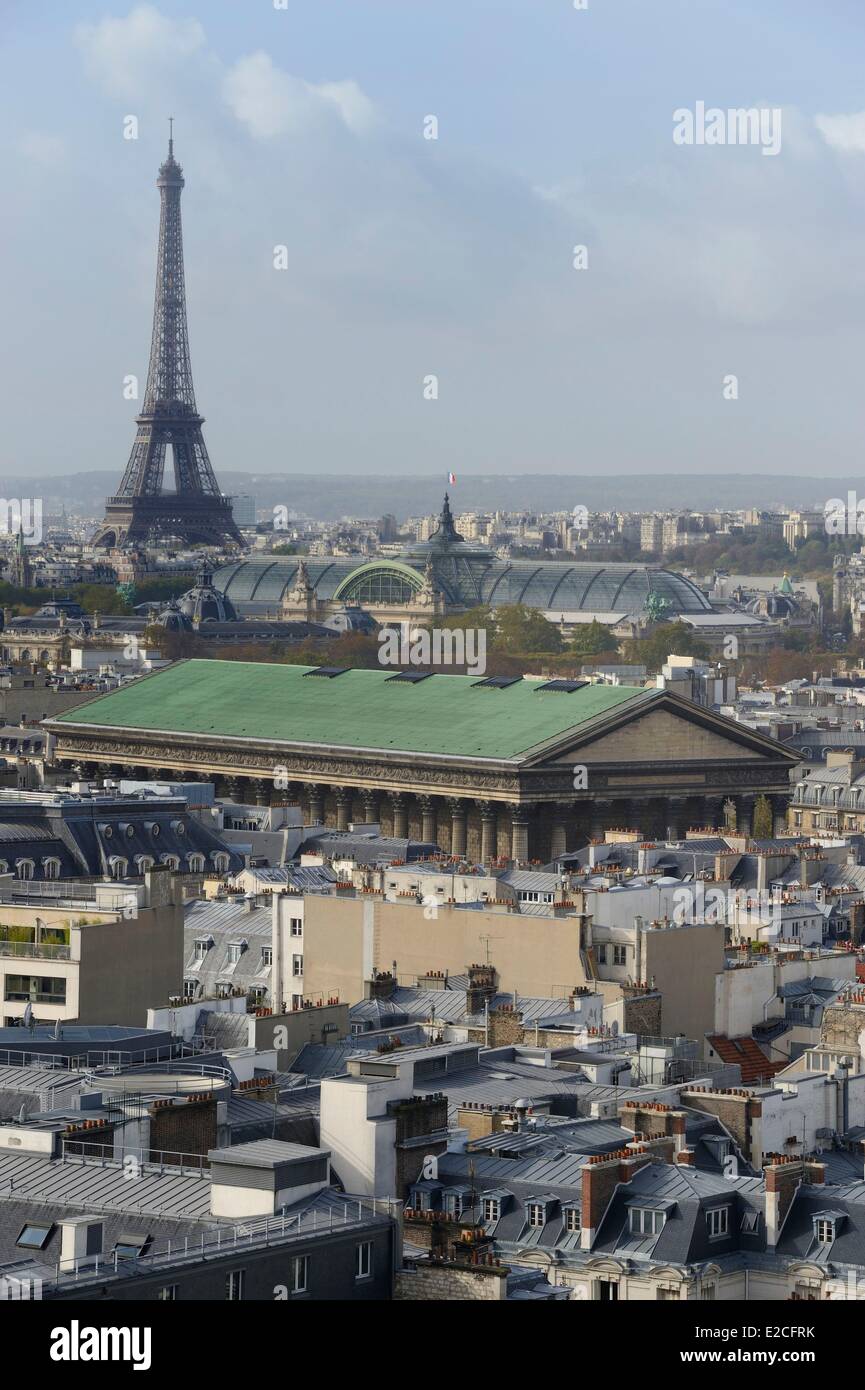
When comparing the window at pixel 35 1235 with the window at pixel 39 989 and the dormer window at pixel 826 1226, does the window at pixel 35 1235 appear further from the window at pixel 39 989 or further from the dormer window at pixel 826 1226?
the window at pixel 39 989

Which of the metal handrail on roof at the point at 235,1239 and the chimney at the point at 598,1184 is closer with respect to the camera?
the metal handrail on roof at the point at 235,1239

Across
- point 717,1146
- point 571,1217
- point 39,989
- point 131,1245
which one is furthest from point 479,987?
point 131,1245

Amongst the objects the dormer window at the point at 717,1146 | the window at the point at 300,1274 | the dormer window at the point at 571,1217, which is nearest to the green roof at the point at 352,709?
the dormer window at the point at 717,1146

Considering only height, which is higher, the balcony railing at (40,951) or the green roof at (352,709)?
the balcony railing at (40,951)

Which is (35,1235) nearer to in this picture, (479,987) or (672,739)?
(479,987)

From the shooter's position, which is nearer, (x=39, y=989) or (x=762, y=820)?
(x=39, y=989)
